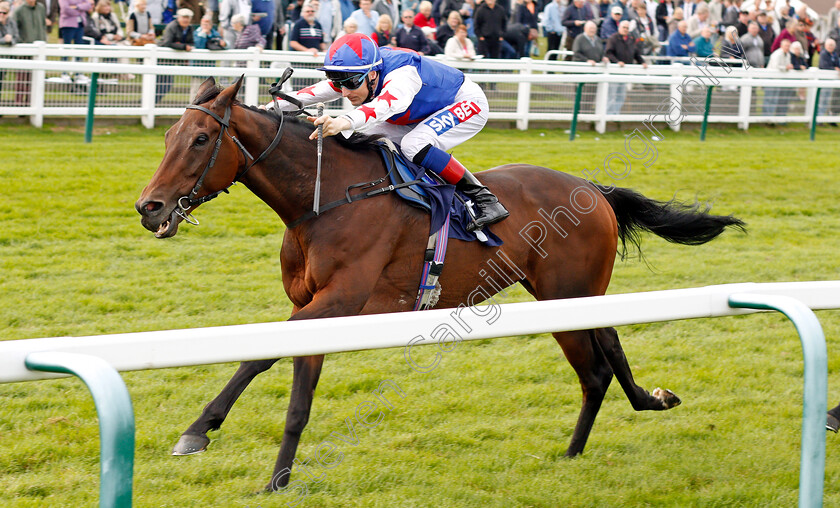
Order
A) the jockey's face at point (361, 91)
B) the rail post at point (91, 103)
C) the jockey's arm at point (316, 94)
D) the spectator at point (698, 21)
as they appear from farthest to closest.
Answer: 1. the spectator at point (698, 21)
2. the rail post at point (91, 103)
3. the jockey's arm at point (316, 94)
4. the jockey's face at point (361, 91)

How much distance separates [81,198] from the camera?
26.3ft

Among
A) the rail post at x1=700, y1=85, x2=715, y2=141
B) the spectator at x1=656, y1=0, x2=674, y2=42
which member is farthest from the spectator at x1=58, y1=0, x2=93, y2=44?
the spectator at x1=656, y1=0, x2=674, y2=42

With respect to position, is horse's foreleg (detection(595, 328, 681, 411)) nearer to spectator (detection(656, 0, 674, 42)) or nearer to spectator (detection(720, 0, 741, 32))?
spectator (detection(720, 0, 741, 32))

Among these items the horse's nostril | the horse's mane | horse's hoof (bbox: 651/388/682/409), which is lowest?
horse's hoof (bbox: 651/388/682/409)

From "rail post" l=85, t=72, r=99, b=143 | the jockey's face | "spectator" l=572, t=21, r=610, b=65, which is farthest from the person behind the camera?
"spectator" l=572, t=21, r=610, b=65

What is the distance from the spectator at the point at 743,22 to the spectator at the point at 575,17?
11.6 ft

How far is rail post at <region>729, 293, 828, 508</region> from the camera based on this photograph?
1.99 metres

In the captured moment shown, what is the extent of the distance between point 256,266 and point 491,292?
10.1 feet

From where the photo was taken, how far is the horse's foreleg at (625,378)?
14.0 ft

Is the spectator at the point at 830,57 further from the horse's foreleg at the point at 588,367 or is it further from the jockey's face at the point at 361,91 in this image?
the jockey's face at the point at 361,91

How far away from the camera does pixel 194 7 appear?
11883 mm

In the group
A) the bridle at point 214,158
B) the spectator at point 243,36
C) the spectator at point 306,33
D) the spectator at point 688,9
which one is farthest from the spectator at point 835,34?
the bridle at point 214,158

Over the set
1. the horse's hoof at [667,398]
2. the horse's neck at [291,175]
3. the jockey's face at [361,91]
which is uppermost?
the jockey's face at [361,91]

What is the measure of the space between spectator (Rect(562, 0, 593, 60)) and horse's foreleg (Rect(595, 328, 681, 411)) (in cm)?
1158
